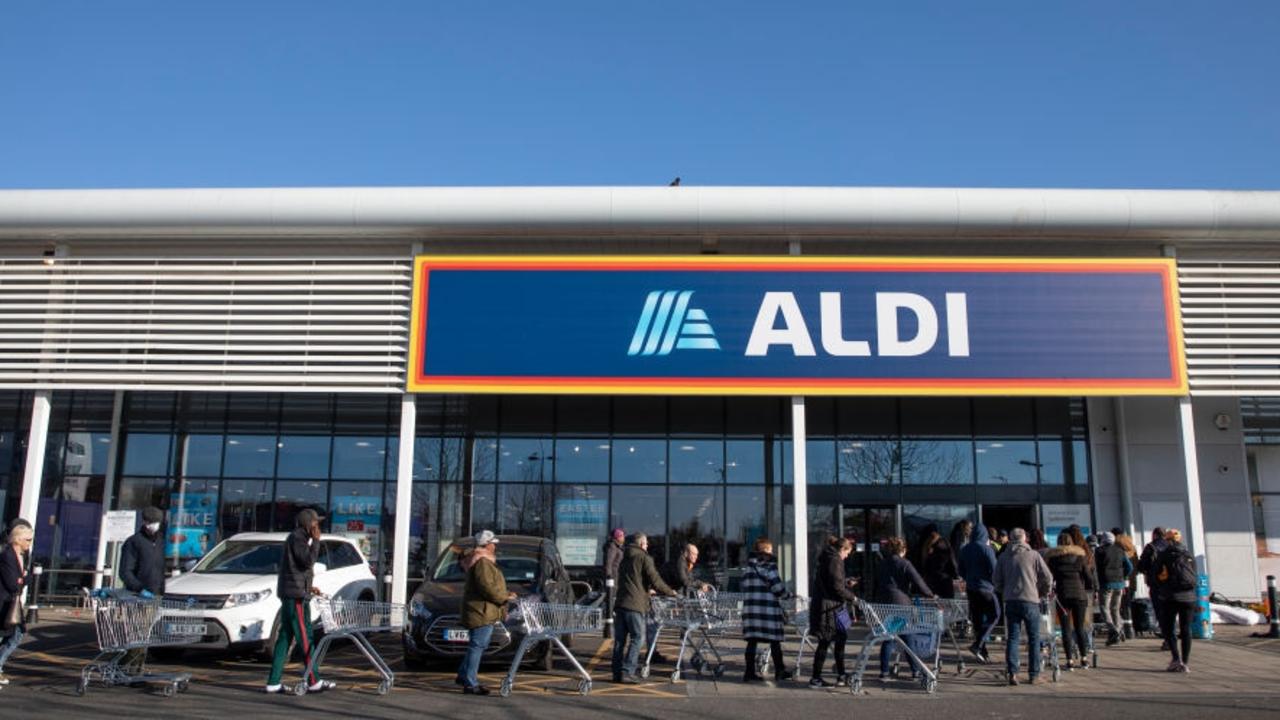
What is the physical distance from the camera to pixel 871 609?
10195 mm

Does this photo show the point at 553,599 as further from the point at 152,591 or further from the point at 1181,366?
the point at 1181,366

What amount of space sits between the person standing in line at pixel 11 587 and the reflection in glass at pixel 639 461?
33.6 ft

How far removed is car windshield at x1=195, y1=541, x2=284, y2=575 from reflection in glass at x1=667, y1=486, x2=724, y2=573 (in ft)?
24.4

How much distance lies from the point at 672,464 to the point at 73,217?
34.9 feet

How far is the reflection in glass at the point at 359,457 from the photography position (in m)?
18.8

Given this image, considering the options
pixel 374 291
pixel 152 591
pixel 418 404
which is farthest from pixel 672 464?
pixel 152 591

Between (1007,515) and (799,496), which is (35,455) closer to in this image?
(799,496)

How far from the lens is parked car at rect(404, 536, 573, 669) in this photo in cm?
1098

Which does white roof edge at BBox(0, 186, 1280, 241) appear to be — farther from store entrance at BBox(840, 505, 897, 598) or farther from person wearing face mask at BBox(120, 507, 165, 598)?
person wearing face mask at BBox(120, 507, 165, 598)

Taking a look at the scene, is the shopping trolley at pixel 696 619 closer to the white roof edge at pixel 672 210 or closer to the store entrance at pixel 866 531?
the white roof edge at pixel 672 210

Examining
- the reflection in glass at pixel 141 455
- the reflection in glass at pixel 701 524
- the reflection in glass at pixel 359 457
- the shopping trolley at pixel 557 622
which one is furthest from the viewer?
the reflection in glass at pixel 141 455

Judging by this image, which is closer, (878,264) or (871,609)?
(871,609)

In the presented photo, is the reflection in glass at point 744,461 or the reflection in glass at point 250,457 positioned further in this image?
the reflection in glass at point 250,457

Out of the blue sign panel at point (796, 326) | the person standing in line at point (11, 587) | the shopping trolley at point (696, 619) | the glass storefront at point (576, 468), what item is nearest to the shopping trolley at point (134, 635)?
the person standing in line at point (11, 587)
